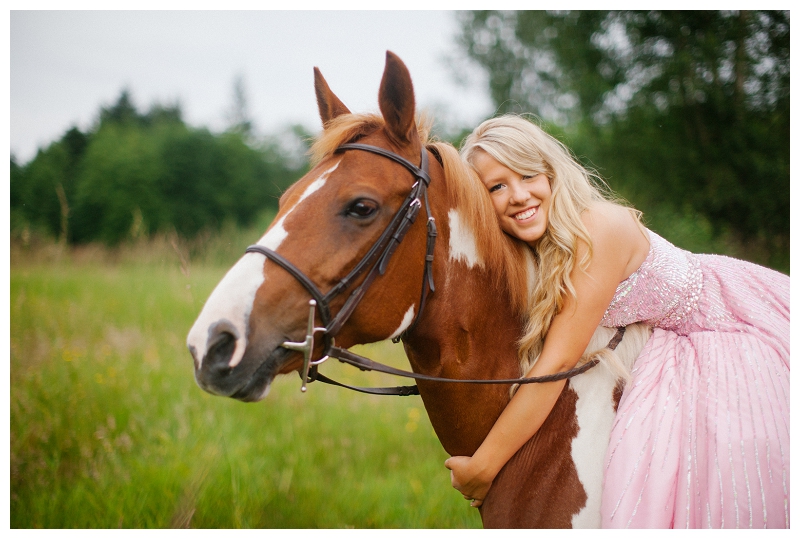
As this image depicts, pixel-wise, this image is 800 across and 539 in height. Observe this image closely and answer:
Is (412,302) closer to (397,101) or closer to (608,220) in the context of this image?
(397,101)

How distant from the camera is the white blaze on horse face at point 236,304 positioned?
4.47 feet

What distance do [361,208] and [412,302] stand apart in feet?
1.30

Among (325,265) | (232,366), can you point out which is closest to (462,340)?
(325,265)

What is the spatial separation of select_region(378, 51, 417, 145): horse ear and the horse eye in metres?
0.32

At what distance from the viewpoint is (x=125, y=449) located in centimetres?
368

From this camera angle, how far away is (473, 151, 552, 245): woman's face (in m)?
1.88

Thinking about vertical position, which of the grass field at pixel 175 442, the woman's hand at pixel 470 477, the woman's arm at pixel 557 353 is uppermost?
the woman's arm at pixel 557 353

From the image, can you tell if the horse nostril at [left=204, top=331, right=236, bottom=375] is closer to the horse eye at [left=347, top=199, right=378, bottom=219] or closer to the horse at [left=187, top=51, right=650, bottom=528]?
the horse at [left=187, top=51, right=650, bottom=528]

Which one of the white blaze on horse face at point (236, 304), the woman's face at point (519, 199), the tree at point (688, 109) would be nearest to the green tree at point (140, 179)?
the white blaze on horse face at point (236, 304)

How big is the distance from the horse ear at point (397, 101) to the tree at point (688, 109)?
15.0ft

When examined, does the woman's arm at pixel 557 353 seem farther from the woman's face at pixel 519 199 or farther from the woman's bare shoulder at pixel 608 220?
the woman's face at pixel 519 199

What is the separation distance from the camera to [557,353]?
1724 millimetres

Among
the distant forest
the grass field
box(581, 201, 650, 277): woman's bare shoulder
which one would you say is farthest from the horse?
the distant forest
